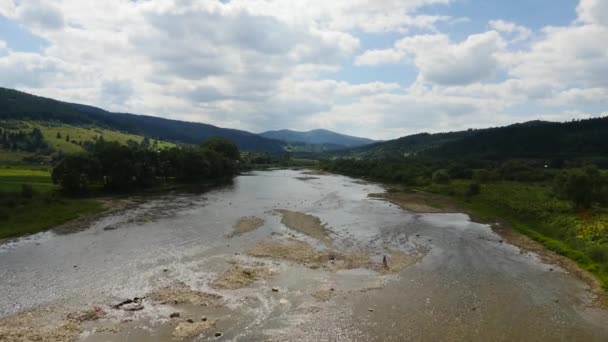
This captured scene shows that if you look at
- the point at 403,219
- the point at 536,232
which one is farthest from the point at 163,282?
the point at 536,232

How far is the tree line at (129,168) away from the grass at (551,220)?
69.2 metres

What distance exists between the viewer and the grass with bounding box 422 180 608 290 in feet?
131

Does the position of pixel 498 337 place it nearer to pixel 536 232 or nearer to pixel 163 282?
pixel 163 282

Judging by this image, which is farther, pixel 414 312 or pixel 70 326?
pixel 414 312

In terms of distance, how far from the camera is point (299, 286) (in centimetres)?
3091

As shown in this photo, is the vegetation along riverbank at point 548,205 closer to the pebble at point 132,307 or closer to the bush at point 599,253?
the bush at point 599,253

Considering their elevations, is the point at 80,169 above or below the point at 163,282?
above

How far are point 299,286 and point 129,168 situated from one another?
66.1m

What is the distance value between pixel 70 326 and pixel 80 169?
60771mm

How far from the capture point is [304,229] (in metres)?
52.7

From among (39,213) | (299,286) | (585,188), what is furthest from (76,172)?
(585,188)

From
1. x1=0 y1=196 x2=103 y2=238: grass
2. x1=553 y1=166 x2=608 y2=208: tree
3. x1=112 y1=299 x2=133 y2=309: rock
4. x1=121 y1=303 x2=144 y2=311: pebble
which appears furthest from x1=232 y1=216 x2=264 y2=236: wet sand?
x1=553 y1=166 x2=608 y2=208: tree

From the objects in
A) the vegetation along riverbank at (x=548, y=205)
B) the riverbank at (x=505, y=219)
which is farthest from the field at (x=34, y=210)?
the vegetation along riverbank at (x=548, y=205)

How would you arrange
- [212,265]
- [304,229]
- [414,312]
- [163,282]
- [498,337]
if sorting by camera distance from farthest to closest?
1. [304,229]
2. [212,265]
3. [163,282]
4. [414,312]
5. [498,337]
